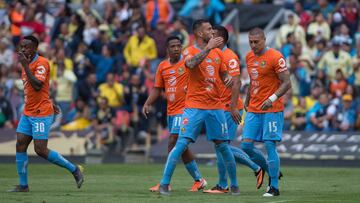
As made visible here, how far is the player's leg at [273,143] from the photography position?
671 inches

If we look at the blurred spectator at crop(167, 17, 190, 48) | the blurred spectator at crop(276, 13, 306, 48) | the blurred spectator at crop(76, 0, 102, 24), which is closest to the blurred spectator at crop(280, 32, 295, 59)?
the blurred spectator at crop(276, 13, 306, 48)

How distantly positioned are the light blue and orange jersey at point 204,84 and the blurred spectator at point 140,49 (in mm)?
15055

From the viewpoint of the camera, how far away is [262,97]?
17516 mm

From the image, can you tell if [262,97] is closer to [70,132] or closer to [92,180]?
[92,180]

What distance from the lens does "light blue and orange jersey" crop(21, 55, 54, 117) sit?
18.0 metres

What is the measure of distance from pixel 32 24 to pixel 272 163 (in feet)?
63.5

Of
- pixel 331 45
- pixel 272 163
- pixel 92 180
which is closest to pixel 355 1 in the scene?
pixel 331 45

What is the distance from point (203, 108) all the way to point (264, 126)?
1.13 metres

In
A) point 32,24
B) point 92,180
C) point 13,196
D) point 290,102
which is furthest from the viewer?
point 32,24

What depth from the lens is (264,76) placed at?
1747cm

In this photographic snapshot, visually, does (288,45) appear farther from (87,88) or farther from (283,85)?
(283,85)

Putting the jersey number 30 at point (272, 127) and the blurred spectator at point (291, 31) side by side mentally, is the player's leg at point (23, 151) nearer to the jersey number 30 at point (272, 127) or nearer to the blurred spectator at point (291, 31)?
the jersey number 30 at point (272, 127)

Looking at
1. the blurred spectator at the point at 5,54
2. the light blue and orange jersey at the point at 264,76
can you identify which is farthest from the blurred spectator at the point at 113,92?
the light blue and orange jersey at the point at 264,76

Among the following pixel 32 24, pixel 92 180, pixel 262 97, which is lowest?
pixel 92 180
